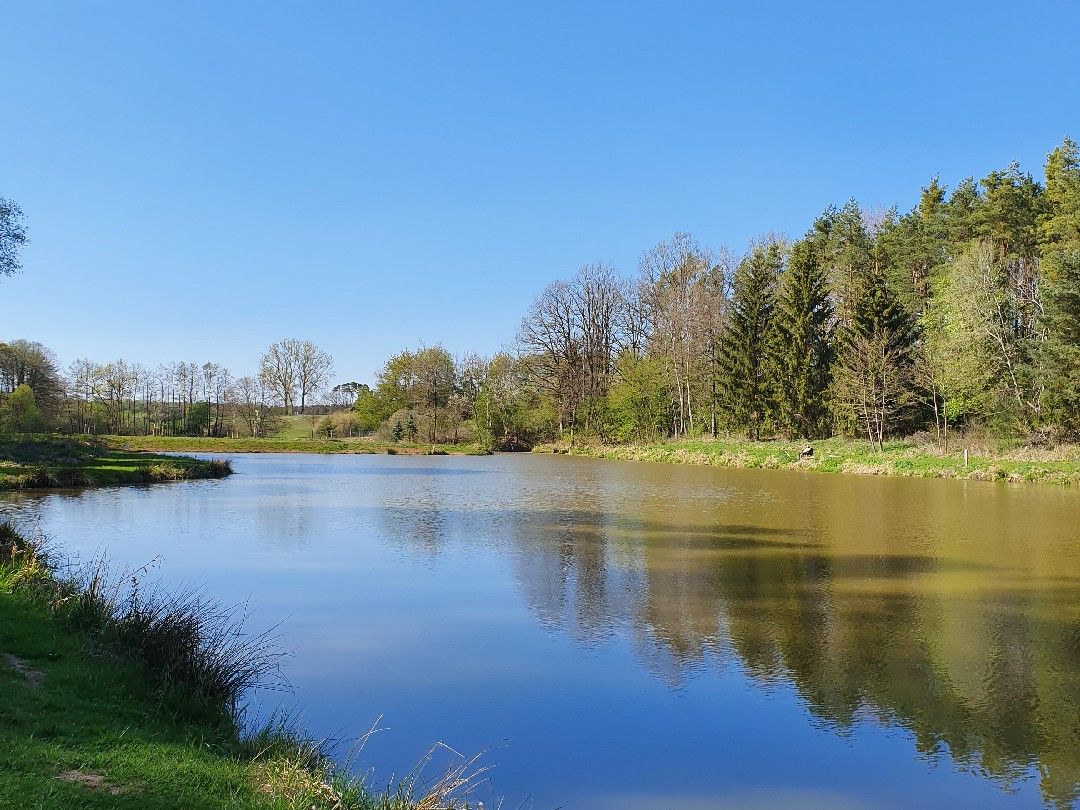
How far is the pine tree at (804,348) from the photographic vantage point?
4034 centimetres

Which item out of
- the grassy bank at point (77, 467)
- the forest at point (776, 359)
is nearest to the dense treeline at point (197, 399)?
the forest at point (776, 359)

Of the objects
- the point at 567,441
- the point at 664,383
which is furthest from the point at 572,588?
the point at 567,441

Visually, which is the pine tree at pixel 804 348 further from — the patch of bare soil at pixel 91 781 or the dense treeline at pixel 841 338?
the patch of bare soil at pixel 91 781

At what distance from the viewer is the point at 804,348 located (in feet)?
135

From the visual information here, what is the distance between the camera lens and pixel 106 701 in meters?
4.84

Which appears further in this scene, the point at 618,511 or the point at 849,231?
the point at 849,231

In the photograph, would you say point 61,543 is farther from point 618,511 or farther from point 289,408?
point 289,408

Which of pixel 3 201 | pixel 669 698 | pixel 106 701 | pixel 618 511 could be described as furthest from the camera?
pixel 3 201

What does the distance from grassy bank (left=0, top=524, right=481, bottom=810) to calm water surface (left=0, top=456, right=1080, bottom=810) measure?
0.77 m

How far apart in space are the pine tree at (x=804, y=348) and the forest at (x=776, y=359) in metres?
0.10

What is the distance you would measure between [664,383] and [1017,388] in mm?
20289

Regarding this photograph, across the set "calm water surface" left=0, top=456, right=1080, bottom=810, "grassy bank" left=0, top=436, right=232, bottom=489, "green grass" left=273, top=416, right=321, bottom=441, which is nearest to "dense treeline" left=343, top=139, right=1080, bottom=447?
"green grass" left=273, top=416, right=321, bottom=441

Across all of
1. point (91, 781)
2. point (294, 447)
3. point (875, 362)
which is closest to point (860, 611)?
point (91, 781)

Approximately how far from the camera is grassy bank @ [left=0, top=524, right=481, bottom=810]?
364 centimetres
